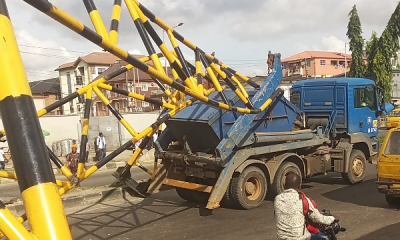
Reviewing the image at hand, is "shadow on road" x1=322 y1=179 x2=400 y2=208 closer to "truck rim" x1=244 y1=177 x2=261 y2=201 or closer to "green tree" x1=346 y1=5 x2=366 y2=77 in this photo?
"truck rim" x1=244 y1=177 x2=261 y2=201

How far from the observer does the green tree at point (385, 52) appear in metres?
25.9

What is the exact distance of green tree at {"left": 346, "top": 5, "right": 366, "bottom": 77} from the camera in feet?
106

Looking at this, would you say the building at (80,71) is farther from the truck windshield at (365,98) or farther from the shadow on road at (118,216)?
the truck windshield at (365,98)

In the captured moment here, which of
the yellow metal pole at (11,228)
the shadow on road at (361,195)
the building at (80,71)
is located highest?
the building at (80,71)

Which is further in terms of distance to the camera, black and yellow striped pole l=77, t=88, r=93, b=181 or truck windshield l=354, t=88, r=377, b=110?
truck windshield l=354, t=88, r=377, b=110

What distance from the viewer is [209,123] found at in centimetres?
803

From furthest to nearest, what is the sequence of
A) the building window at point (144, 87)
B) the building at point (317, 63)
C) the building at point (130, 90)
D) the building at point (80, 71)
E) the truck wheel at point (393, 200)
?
the building at point (317, 63)
the building at point (80, 71)
the building window at point (144, 87)
the building at point (130, 90)
the truck wheel at point (393, 200)

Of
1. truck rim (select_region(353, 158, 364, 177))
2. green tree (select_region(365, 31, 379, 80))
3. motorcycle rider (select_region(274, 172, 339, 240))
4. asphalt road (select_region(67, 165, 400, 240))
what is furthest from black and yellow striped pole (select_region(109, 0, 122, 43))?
green tree (select_region(365, 31, 379, 80))

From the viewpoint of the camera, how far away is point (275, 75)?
9219 mm

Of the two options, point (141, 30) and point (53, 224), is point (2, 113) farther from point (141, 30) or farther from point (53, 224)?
point (141, 30)

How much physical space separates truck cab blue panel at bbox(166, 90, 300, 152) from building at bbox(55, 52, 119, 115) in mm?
46822

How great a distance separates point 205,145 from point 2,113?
24.4 feet

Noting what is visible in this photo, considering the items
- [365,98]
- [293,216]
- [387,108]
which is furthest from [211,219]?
[387,108]

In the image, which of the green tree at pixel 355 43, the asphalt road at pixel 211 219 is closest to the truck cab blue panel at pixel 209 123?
the asphalt road at pixel 211 219
